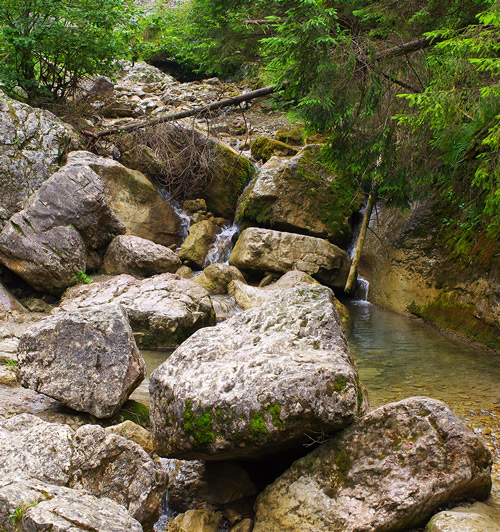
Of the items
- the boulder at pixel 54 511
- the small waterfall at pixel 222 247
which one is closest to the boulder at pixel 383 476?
the boulder at pixel 54 511

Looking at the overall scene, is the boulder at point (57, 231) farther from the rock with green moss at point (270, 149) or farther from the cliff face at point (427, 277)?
the cliff face at point (427, 277)

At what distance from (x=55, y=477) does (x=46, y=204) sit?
24.4ft

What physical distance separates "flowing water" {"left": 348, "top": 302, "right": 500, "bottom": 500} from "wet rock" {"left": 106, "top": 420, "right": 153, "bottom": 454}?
2814mm

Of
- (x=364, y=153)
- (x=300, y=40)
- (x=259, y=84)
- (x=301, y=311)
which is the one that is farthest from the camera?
(x=259, y=84)

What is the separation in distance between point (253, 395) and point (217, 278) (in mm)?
7131

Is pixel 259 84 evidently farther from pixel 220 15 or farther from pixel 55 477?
pixel 55 477

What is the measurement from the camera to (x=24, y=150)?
1095cm

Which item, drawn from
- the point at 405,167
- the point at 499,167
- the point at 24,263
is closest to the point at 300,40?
the point at 405,167

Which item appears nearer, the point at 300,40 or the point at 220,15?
the point at 300,40

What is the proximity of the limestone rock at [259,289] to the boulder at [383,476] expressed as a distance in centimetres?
591

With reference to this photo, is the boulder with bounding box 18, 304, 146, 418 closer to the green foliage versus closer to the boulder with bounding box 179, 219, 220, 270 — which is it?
the boulder with bounding box 179, 219, 220, 270

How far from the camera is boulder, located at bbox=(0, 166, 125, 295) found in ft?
29.4

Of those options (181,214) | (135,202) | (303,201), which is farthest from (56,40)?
(303,201)

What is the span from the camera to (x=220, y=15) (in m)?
12.3
